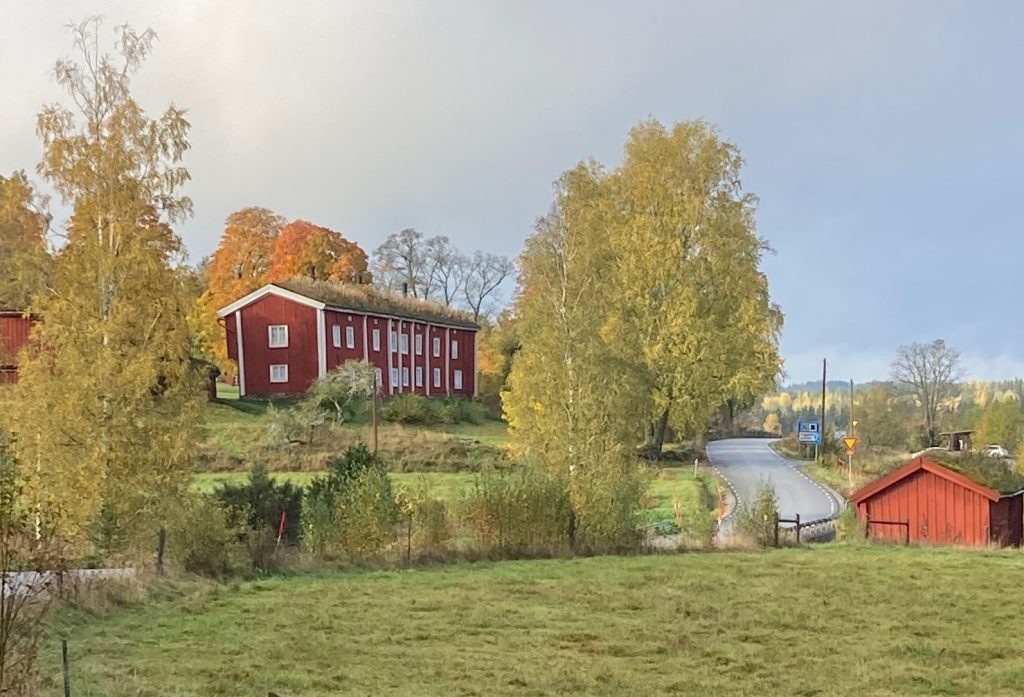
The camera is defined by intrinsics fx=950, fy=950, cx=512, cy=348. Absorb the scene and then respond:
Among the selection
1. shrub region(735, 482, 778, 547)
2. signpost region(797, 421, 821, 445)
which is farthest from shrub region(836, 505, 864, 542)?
signpost region(797, 421, 821, 445)

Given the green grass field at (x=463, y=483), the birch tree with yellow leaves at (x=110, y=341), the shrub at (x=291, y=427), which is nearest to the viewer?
the birch tree with yellow leaves at (x=110, y=341)

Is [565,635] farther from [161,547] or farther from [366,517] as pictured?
[161,547]

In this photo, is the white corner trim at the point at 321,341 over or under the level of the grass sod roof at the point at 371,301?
under

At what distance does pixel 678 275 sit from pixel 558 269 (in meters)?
16.7

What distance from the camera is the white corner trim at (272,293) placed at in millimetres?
41281

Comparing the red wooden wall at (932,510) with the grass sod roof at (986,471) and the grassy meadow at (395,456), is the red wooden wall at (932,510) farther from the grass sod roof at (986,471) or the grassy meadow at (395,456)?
the grassy meadow at (395,456)

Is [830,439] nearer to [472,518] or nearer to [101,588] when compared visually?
[472,518]

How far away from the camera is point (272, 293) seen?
→ 137 ft

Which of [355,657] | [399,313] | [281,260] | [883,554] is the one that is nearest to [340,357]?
[399,313]

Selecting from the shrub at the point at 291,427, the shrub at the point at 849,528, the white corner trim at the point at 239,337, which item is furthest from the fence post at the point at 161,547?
the white corner trim at the point at 239,337

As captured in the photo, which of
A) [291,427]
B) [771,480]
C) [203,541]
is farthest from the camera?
[771,480]

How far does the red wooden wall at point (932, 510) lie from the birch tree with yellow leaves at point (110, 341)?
17.3 metres

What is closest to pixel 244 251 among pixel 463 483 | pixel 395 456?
pixel 395 456

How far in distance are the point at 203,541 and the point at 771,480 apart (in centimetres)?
2400
